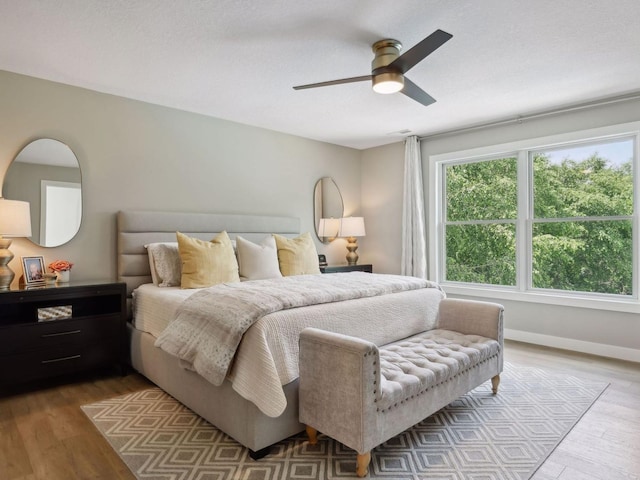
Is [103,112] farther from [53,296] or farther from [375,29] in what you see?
[375,29]

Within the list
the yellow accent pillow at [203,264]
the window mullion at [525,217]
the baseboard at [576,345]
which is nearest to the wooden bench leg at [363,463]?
the yellow accent pillow at [203,264]

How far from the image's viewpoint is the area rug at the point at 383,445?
A: 6.36 ft

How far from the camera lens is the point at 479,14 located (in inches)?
93.0

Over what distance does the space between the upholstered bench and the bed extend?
0.18m

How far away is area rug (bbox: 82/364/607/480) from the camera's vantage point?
194 centimetres

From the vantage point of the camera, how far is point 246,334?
2068 millimetres

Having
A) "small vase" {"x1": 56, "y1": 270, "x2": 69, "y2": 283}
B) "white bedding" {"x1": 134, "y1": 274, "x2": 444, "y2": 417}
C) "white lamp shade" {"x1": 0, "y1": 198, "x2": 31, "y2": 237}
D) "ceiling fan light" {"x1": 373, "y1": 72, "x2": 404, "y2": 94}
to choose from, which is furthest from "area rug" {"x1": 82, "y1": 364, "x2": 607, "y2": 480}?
"ceiling fan light" {"x1": 373, "y1": 72, "x2": 404, "y2": 94}

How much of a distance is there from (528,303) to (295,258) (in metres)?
2.64

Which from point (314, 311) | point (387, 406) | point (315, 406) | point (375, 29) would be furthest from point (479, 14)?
point (315, 406)

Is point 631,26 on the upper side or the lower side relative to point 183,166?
upper

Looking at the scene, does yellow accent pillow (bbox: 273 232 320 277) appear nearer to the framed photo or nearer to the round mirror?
the round mirror

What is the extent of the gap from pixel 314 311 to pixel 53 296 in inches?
79.1

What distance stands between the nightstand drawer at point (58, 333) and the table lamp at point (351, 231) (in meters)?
3.01

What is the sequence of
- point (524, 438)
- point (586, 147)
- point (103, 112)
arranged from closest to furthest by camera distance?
1. point (524, 438)
2. point (103, 112)
3. point (586, 147)
